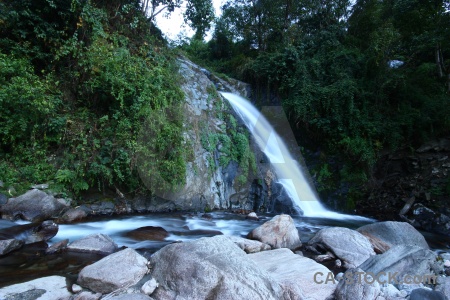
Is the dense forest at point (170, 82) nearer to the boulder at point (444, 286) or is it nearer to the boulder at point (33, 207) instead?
the boulder at point (33, 207)

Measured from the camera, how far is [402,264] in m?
4.56

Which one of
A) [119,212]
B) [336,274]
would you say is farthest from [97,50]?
[336,274]

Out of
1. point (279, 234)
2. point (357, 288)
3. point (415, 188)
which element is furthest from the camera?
point (415, 188)

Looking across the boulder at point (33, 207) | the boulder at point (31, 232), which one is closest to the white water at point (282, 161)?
the boulder at point (33, 207)

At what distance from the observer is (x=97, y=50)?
27.3ft

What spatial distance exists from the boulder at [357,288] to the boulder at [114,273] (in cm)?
269

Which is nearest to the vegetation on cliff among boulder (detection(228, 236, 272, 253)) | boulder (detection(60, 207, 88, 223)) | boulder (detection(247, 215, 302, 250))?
boulder (detection(247, 215, 302, 250))

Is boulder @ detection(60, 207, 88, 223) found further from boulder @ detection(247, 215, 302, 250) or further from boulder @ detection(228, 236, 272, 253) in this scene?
boulder @ detection(247, 215, 302, 250)

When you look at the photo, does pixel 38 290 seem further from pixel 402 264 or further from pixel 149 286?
pixel 402 264

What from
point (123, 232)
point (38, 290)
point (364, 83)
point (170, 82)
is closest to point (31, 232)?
point (123, 232)

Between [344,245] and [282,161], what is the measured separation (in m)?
6.27

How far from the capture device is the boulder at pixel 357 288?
3.79m

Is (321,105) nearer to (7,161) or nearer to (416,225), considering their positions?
(416,225)

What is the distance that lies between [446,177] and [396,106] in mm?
3656
